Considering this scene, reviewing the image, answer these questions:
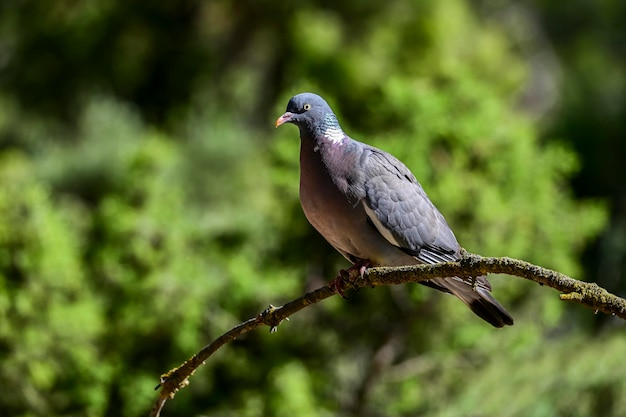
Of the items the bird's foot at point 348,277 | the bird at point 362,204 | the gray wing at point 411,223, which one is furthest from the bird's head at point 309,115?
the bird's foot at point 348,277

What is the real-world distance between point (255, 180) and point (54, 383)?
3.87 meters

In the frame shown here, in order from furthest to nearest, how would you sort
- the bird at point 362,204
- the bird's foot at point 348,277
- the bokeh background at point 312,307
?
the bokeh background at point 312,307 → the bird at point 362,204 → the bird's foot at point 348,277

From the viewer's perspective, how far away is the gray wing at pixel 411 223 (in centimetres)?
297

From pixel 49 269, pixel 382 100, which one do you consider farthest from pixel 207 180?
pixel 49 269

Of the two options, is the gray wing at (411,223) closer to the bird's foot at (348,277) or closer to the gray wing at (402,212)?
the gray wing at (402,212)

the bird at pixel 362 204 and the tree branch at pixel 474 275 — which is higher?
the bird at pixel 362 204

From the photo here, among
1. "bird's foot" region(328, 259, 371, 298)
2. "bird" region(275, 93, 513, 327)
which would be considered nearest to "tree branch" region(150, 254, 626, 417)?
"bird's foot" region(328, 259, 371, 298)

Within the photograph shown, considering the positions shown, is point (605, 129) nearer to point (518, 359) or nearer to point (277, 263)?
point (518, 359)

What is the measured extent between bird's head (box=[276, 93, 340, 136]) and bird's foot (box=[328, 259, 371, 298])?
46 centimetres

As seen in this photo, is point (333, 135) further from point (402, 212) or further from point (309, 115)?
A: point (402, 212)

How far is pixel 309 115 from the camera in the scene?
9.89 ft

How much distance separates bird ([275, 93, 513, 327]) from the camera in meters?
2.93

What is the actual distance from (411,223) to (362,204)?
212 millimetres

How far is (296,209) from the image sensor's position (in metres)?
Answer: 6.37
